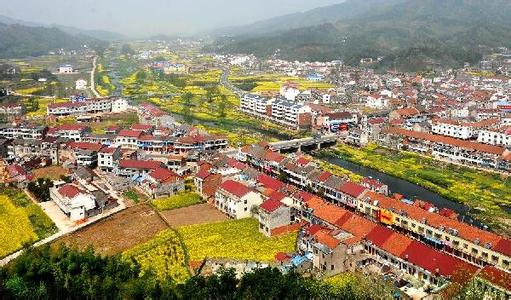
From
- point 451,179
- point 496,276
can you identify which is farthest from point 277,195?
point 451,179

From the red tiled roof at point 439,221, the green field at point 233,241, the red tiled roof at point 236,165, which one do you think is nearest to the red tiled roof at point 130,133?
the red tiled roof at point 236,165

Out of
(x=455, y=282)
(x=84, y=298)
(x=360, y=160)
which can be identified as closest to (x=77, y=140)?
(x=360, y=160)

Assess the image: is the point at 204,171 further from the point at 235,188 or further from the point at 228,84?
the point at 228,84

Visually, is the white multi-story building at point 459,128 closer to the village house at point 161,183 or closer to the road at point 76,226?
the village house at point 161,183

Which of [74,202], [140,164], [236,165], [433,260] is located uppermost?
[433,260]

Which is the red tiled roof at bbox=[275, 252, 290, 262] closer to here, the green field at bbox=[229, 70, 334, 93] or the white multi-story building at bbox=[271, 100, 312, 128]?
the white multi-story building at bbox=[271, 100, 312, 128]

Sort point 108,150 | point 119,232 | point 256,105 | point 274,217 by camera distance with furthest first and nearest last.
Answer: point 256,105 < point 108,150 < point 119,232 < point 274,217
